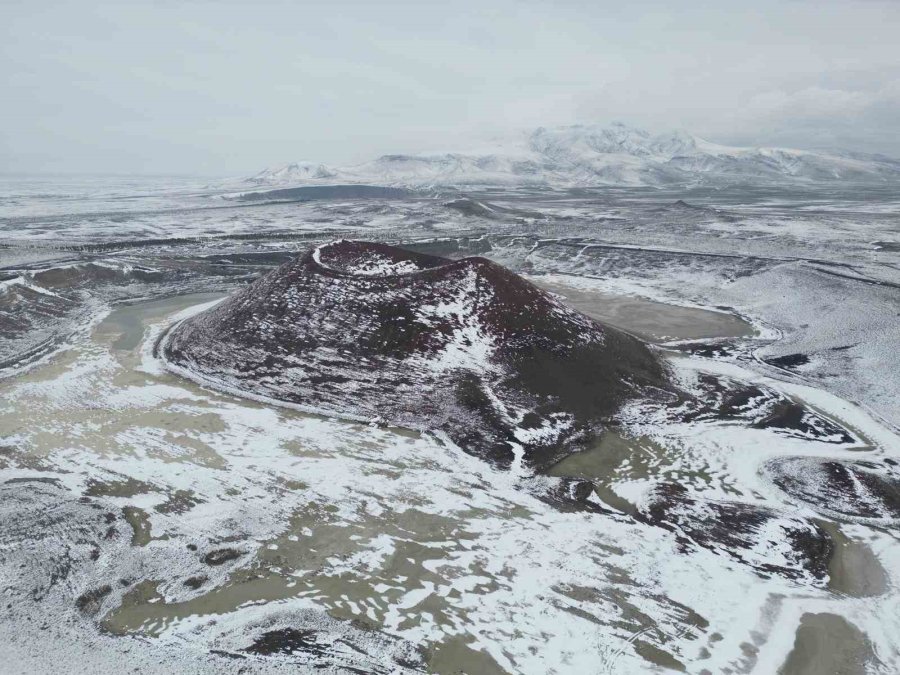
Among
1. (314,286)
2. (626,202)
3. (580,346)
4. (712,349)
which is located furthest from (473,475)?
(626,202)

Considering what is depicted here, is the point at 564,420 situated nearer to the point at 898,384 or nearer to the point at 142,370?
the point at 898,384

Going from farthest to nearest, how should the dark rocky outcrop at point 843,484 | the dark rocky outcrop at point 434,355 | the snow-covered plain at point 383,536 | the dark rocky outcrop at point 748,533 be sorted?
the dark rocky outcrop at point 434,355, the dark rocky outcrop at point 843,484, the dark rocky outcrop at point 748,533, the snow-covered plain at point 383,536

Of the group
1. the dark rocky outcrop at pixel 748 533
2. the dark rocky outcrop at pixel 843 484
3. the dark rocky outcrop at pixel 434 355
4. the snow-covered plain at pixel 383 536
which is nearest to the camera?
the snow-covered plain at pixel 383 536

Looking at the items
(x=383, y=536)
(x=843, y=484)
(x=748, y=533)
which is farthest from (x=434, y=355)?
(x=843, y=484)

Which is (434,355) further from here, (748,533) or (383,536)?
(748,533)

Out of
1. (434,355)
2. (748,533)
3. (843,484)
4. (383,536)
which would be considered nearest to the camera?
(383,536)

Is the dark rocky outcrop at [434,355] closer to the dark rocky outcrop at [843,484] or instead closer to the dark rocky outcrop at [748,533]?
the dark rocky outcrop at [748,533]

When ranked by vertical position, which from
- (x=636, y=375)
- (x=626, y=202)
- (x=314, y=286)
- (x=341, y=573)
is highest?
(x=626, y=202)

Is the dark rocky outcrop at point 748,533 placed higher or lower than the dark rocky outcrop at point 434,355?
lower

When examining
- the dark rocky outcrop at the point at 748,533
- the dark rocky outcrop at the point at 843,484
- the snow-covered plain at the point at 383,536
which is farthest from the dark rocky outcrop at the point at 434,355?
the dark rocky outcrop at the point at 843,484
